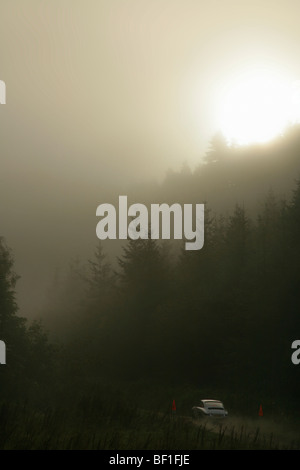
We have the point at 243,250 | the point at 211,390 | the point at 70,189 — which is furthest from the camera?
the point at 70,189

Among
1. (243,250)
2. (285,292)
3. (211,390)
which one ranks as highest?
(243,250)

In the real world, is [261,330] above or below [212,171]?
below

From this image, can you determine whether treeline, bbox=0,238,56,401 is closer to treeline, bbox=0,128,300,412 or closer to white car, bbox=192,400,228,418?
treeline, bbox=0,128,300,412

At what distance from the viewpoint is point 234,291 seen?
57.8m

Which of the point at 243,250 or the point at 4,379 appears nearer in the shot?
the point at 4,379

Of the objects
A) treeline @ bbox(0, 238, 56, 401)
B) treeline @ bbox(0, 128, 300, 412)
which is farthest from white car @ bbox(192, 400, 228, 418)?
treeline @ bbox(0, 238, 56, 401)

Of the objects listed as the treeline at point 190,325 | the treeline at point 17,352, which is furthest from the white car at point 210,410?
the treeline at point 17,352

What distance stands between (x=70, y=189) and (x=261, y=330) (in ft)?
→ 424

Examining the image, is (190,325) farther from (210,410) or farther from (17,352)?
(210,410)

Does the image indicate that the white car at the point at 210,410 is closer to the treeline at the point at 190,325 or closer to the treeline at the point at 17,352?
the treeline at the point at 190,325

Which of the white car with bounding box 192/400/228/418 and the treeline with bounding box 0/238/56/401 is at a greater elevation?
the treeline with bounding box 0/238/56/401

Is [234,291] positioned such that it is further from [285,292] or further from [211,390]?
[211,390]
